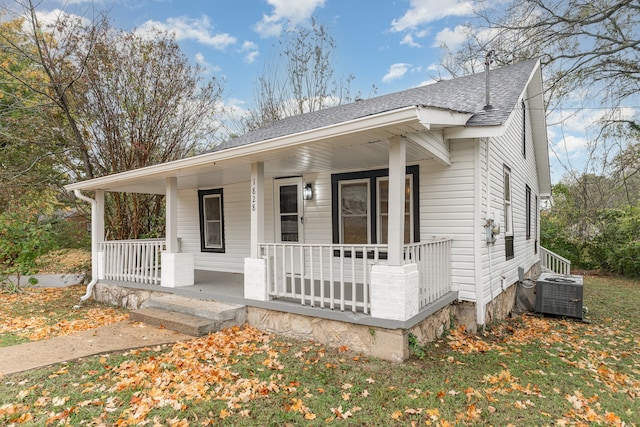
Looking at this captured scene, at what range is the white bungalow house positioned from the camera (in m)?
3.85

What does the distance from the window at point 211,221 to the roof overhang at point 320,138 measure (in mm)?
2129

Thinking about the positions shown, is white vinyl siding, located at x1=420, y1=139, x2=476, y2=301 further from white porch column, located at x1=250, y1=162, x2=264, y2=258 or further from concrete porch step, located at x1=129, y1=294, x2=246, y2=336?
concrete porch step, located at x1=129, y1=294, x2=246, y2=336

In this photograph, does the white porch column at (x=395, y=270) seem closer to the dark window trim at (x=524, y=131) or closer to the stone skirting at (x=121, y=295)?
the stone skirting at (x=121, y=295)

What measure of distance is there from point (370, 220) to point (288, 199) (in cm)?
198

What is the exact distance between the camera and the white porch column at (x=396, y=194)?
3681mm

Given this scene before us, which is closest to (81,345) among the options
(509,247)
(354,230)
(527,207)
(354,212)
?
(354,230)

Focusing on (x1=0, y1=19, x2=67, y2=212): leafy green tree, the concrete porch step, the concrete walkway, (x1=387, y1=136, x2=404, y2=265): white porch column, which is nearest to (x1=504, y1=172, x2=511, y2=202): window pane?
(x1=387, y1=136, x2=404, y2=265): white porch column

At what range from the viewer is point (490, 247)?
5.40 m

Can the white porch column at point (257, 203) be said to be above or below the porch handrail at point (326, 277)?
above

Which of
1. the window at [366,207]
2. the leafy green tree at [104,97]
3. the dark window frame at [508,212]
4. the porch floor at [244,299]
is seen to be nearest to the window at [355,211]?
the window at [366,207]

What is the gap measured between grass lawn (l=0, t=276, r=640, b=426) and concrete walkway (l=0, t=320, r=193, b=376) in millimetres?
212

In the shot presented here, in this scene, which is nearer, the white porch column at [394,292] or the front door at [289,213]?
the white porch column at [394,292]

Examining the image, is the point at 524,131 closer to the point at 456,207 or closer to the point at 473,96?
the point at 473,96

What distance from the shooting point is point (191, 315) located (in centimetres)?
508
